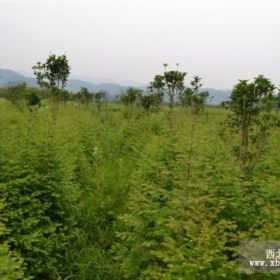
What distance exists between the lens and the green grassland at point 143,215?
303cm

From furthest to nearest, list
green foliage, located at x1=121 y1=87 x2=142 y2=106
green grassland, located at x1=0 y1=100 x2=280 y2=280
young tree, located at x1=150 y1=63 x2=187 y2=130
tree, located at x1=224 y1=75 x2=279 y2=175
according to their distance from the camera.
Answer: green foliage, located at x1=121 y1=87 x2=142 y2=106
young tree, located at x1=150 y1=63 x2=187 y2=130
tree, located at x1=224 y1=75 x2=279 y2=175
green grassland, located at x1=0 y1=100 x2=280 y2=280

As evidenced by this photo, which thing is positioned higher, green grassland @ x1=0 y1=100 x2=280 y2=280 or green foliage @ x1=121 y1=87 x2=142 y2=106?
green foliage @ x1=121 y1=87 x2=142 y2=106

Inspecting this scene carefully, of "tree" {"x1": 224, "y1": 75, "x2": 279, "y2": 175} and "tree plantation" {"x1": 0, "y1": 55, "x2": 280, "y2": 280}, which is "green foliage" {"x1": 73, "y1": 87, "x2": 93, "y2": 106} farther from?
"tree" {"x1": 224, "y1": 75, "x2": 279, "y2": 175}

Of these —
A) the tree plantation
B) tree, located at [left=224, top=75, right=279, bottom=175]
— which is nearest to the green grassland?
the tree plantation

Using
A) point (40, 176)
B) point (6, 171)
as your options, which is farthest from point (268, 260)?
point (6, 171)

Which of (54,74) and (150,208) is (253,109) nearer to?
(150,208)

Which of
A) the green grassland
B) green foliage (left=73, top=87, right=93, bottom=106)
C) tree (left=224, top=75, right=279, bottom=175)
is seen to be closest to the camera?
the green grassland

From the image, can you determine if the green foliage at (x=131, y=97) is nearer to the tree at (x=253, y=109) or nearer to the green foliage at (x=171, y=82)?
the green foliage at (x=171, y=82)

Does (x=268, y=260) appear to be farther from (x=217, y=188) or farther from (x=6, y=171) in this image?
(x=6, y=171)

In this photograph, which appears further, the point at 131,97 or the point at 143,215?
the point at 131,97

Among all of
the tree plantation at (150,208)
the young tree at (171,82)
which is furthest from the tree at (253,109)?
the young tree at (171,82)

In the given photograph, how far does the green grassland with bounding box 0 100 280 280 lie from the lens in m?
3.03

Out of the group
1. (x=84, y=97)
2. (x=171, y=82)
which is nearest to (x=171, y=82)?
(x=171, y=82)

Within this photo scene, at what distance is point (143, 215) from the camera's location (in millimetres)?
4219
